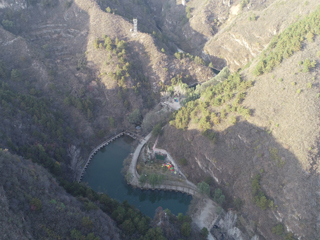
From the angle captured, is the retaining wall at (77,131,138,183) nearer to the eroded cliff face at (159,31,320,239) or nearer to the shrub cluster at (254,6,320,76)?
the eroded cliff face at (159,31,320,239)

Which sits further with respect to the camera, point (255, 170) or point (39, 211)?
point (255, 170)

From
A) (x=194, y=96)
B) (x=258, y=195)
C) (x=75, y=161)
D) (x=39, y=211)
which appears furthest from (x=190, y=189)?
(x=39, y=211)

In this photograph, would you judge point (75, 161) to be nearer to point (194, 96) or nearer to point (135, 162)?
point (135, 162)

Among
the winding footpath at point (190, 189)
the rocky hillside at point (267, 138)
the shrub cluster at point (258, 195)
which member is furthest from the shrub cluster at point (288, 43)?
the winding footpath at point (190, 189)

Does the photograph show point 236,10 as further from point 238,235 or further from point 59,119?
point 238,235

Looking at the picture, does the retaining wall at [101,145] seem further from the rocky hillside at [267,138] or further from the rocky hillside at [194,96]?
the rocky hillside at [267,138]
